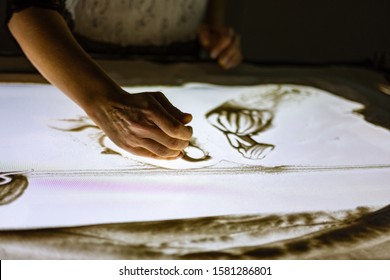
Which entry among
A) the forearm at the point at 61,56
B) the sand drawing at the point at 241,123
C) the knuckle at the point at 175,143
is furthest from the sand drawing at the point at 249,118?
the forearm at the point at 61,56

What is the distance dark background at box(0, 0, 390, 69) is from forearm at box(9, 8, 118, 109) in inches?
52.2

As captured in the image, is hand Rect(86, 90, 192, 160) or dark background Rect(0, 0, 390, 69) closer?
hand Rect(86, 90, 192, 160)

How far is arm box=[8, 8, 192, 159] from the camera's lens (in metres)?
0.61

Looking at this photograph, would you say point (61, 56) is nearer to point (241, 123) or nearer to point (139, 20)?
point (241, 123)

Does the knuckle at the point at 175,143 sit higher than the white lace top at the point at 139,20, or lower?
lower

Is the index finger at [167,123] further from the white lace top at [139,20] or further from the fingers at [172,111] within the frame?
the white lace top at [139,20]

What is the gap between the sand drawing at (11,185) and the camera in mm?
596

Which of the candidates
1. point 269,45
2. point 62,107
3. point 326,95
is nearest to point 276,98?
point 326,95

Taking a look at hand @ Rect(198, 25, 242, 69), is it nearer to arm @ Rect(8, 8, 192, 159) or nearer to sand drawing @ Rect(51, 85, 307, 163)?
sand drawing @ Rect(51, 85, 307, 163)

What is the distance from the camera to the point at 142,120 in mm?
610

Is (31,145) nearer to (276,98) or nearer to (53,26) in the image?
(53,26)

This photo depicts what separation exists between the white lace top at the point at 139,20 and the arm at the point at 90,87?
0.64ft

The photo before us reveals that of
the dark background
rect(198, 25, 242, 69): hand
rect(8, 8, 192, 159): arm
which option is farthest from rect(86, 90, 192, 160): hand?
the dark background
